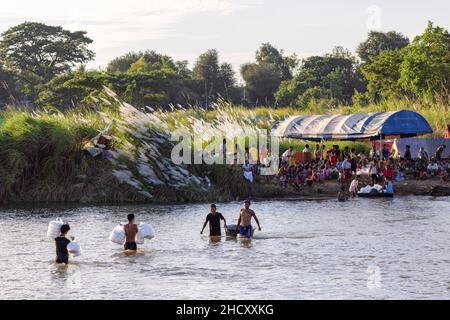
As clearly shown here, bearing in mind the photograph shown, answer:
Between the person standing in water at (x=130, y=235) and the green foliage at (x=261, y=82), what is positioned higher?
the green foliage at (x=261, y=82)

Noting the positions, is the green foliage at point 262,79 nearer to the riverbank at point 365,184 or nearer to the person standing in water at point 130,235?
the riverbank at point 365,184

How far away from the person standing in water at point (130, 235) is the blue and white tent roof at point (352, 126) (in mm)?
24359

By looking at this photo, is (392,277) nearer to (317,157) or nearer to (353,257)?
(353,257)

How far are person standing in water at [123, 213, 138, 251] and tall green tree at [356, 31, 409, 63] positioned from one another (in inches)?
3373

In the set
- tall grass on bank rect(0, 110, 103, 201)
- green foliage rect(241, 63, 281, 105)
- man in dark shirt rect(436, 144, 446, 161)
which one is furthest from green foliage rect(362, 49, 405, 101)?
tall grass on bank rect(0, 110, 103, 201)

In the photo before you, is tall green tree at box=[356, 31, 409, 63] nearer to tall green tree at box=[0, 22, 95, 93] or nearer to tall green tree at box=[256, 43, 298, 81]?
tall green tree at box=[256, 43, 298, 81]

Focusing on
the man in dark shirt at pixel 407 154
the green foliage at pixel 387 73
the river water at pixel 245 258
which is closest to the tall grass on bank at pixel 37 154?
the river water at pixel 245 258

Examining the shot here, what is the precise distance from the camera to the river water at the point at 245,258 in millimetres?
21812

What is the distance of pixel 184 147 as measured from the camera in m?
42.9

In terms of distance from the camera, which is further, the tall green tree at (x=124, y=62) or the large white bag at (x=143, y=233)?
the tall green tree at (x=124, y=62)

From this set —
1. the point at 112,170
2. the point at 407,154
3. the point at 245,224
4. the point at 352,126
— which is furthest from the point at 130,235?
the point at 352,126

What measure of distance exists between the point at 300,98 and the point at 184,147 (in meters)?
43.9

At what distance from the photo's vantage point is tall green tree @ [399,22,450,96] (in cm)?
6625

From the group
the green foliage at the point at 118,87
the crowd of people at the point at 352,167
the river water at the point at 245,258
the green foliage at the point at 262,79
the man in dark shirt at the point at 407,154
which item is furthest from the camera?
the green foliage at the point at 262,79
